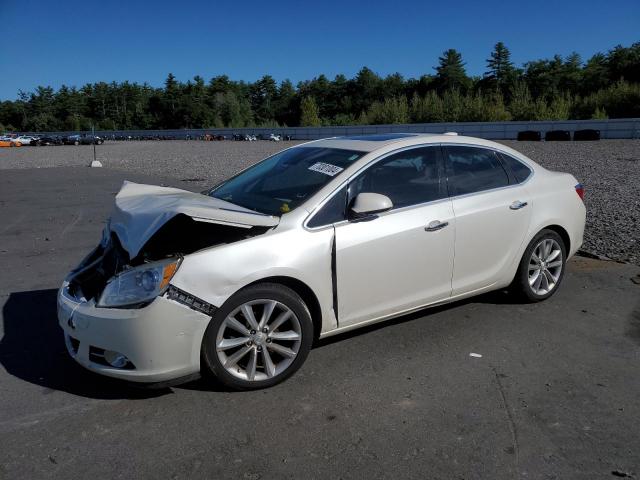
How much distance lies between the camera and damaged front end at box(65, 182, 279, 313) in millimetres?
3406

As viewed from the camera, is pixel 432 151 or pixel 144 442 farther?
pixel 432 151

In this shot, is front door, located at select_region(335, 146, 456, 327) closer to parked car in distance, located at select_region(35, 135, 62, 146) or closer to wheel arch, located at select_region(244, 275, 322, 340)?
wheel arch, located at select_region(244, 275, 322, 340)

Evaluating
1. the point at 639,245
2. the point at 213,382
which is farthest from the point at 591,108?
the point at 213,382

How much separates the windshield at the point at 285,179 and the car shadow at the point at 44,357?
1.51 m

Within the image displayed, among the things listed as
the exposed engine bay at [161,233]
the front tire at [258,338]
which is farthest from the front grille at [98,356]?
the front tire at [258,338]

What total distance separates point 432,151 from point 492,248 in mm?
937

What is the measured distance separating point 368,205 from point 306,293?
72 cm

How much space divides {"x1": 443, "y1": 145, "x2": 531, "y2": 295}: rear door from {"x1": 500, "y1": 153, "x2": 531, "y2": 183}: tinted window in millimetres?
48

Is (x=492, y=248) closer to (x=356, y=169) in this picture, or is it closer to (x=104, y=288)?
(x=356, y=169)

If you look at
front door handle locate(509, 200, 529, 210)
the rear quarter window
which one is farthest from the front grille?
the rear quarter window

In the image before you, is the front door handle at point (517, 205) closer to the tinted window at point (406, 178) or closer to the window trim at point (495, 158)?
the window trim at point (495, 158)

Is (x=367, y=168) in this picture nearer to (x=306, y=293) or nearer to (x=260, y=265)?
(x=306, y=293)

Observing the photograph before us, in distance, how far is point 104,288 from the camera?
11.7 ft

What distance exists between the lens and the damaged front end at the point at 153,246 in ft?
11.2
